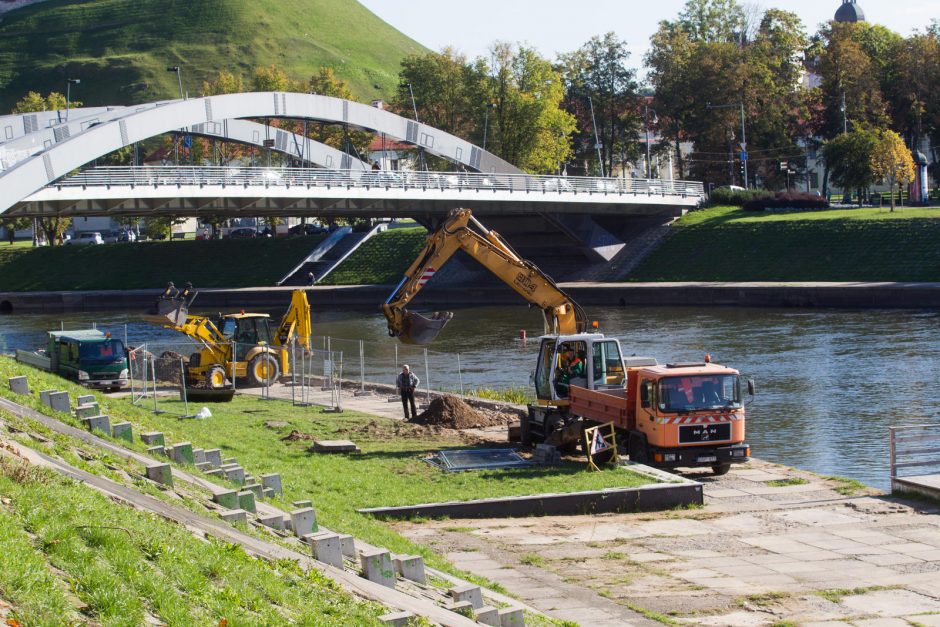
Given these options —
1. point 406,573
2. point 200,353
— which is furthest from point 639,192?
point 406,573

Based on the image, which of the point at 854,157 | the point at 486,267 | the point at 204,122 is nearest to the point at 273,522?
the point at 486,267

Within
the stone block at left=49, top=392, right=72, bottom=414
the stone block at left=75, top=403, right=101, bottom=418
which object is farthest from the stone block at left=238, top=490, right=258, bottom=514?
the stone block at left=75, top=403, right=101, bottom=418

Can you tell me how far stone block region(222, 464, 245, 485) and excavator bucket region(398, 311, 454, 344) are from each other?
12.9 metres

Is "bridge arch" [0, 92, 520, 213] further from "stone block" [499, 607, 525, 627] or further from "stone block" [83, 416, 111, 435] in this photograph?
"stone block" [499, 607, 525, 627]

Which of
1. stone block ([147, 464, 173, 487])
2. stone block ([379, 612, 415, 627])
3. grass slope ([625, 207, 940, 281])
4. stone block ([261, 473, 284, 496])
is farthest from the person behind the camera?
grass slope ([625, 207, 940, 281])

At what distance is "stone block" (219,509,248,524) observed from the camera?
1148 cm

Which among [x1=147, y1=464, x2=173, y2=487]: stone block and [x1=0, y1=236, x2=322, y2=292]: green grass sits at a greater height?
[x1=0, y1=236, x2=322, y2=292]: green grass

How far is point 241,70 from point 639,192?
420 feet

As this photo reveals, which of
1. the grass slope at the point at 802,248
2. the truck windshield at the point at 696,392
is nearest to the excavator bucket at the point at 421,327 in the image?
the truck windshield at the point at 696,392

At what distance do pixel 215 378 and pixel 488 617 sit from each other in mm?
21296

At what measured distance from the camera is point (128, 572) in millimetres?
8164

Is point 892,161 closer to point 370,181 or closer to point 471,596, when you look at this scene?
point 370,181

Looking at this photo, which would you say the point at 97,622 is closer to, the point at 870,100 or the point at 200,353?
the point at 200,353

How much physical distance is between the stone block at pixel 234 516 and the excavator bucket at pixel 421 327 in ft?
53.5
